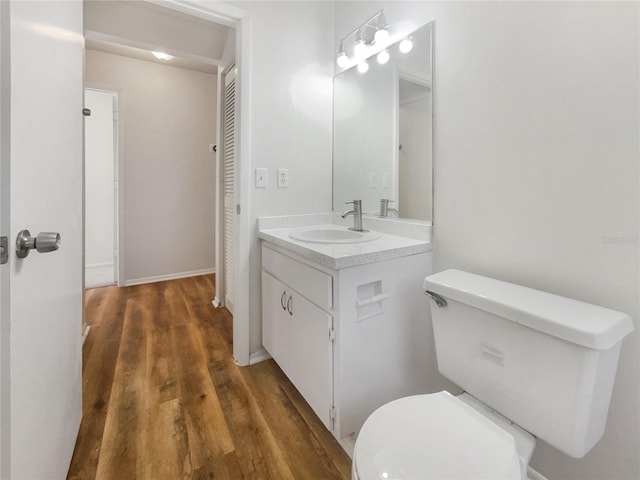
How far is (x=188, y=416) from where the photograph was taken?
55.2 inches

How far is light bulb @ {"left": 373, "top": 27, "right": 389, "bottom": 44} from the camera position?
156cm

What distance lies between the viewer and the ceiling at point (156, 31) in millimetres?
1938

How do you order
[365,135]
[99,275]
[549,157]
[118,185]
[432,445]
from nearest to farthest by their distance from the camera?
[432,445] → [549,157] → [365,135] → [118,185] → [99,275]

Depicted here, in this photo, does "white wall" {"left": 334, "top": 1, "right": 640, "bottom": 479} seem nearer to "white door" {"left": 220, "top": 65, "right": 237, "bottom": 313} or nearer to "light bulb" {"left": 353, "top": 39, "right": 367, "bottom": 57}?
"light bulb" {"left": 353, "top": 39, "right": 367, "bottom": 57}

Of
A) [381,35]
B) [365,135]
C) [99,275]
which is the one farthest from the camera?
[99,275]

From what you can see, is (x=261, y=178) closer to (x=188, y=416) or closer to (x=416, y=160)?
(x=416, y=160)

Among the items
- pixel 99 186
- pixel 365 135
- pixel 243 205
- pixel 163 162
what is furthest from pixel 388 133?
pixel 99 186

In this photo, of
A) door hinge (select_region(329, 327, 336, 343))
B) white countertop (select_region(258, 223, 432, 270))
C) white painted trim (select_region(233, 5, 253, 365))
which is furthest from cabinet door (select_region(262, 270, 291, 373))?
door hinge (select_region(329, 327, 336, 343))

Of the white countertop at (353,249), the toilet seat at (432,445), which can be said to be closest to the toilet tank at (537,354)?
the toilet seat at (432,445)

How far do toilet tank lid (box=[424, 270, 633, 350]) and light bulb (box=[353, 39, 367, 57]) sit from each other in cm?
138

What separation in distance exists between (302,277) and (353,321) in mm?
309

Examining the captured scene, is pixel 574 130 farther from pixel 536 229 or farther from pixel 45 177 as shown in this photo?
pixel 45 177

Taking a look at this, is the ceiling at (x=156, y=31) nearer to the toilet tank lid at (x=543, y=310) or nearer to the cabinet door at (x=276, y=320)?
the cabinet door at (x=276, y=320)

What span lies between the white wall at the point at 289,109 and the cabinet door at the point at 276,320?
0.32 ft
